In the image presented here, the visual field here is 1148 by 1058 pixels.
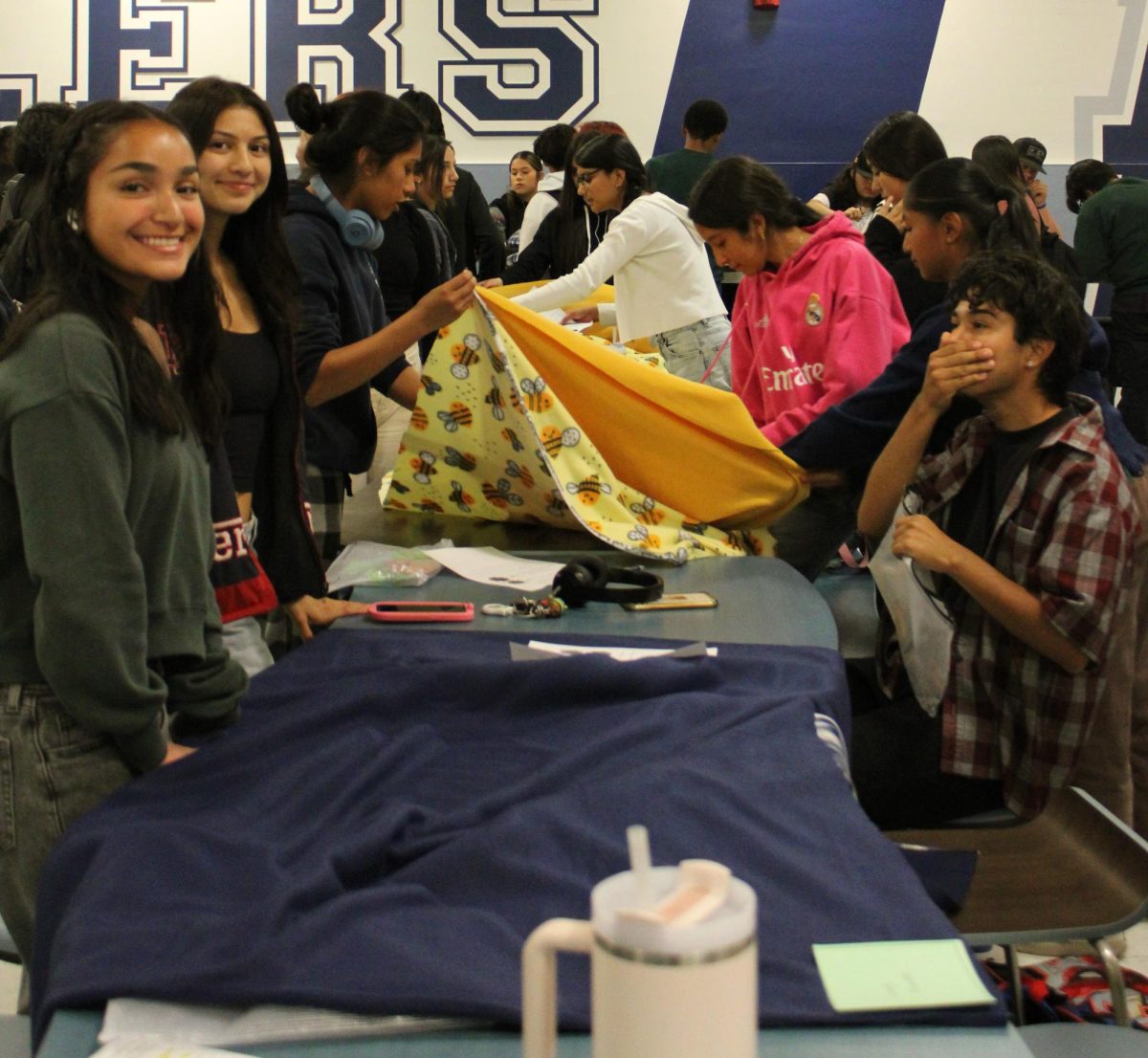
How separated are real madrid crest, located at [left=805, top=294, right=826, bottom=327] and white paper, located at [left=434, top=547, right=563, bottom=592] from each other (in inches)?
35.6

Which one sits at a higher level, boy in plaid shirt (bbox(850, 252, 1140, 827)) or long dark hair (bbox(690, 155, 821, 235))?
long dark hair (bbox(690, 155, 821, 235))

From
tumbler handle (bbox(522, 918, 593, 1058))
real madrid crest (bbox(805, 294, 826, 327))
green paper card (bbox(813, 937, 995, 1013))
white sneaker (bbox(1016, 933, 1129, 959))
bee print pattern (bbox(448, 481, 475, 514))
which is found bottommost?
white sneaker (bbox(1016, 933, 1129, 959))

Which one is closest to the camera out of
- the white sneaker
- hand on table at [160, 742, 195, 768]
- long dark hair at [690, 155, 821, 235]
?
hand on table at [160, 742, 195, 768]

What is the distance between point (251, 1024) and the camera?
1.01 meters

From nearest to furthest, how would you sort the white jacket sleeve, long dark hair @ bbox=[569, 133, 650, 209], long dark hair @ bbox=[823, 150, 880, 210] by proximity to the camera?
the white jacket sleeve < long dark hair @ bbox=[569, 133, 650, 209] < long dark hair @ bbox=[823, 150, 880, 210]

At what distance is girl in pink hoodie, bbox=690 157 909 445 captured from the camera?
3037 millimetres

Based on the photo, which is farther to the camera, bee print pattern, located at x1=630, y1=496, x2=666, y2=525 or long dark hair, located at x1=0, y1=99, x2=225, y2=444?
bee print pattern, located at x1=630, y1=496, x2=666, y2=525

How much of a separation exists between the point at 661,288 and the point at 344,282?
1736mm

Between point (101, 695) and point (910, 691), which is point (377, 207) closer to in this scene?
point (910, 691)

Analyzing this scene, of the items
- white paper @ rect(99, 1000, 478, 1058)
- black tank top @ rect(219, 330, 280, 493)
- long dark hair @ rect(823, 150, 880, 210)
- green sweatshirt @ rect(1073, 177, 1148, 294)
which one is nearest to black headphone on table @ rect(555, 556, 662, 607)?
black tank top @ rect(219, 330, 280, 493)

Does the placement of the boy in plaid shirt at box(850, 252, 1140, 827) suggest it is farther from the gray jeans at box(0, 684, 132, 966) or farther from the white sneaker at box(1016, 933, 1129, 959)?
the gray jeans at box(0, 684, 132, 966)

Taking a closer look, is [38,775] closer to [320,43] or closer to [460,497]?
[460,497]

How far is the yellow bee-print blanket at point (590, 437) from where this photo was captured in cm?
282

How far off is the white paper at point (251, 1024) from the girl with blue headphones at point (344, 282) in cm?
165
